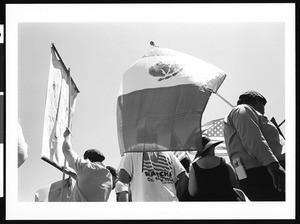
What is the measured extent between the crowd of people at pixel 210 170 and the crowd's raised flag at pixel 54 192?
0.32 ft

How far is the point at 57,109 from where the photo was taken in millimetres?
3549

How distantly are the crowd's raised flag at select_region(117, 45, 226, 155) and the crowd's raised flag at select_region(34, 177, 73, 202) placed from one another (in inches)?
16.8

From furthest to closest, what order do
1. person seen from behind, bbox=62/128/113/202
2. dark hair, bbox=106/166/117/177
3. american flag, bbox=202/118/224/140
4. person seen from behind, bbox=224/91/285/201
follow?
american flag, bbox=202/118/224/140 → dark hair, bbox=106/166/117/177 → person seen from behind, bbox=62/128/113/202 → person seen from behind, bbox=224/91/285/201

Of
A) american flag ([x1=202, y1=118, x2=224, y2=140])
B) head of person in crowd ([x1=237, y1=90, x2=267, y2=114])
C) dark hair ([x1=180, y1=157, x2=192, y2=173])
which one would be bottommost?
dark hair ([x1=180, y1=157, x2=192, y2=173])

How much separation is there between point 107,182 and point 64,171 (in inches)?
13.3

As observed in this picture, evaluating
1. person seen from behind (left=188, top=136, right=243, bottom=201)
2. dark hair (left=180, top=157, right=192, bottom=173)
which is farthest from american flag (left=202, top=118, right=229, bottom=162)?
person seen from behind (left=188, top=136, right=243, bottom=201)

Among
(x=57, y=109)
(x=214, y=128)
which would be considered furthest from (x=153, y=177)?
(x=214, y=128)

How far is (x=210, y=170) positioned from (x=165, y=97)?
2.54 ft

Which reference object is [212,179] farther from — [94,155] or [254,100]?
[94,155]

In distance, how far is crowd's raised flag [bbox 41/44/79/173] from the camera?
3385 mm

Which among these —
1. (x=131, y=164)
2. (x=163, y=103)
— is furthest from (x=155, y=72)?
(x=131, y=164)

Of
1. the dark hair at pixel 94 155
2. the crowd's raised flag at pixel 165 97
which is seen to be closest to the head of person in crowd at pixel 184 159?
the crowd's raised flag at pixel 165 97

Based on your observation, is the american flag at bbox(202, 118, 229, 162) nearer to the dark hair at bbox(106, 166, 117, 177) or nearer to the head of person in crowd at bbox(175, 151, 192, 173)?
the head of person in crowd at bbox(175, 151, 192, 173)

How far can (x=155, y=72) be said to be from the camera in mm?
3643
